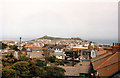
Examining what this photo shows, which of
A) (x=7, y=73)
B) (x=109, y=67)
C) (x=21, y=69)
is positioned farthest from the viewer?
(x=21, y=69)

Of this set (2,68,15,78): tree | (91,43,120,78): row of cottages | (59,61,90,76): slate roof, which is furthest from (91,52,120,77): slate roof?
(2,68,15,78): tree

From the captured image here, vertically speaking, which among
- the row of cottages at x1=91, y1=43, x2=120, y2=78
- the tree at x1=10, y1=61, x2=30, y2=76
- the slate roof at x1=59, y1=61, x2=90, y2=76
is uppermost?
the row of cottages at x1=91, y1=43, x2=120, y2=78

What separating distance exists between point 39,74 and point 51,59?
4.25 m

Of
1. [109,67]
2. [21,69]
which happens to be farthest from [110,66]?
[21,69]

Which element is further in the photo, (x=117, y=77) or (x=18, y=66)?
(x=18, y=66)

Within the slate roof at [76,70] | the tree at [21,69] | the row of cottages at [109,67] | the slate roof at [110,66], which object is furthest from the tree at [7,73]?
the slate roof at [110,66]

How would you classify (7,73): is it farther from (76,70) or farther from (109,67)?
(109,67)

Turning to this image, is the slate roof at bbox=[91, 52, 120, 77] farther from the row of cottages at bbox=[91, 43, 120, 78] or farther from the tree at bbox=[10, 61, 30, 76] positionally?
the tree at bbox=[10, 61, 30, 76]

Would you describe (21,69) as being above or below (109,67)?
below

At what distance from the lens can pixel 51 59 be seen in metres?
9.10

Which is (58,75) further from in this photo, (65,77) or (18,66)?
(18,66)

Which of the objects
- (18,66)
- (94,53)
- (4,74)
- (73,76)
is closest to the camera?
(4,74)

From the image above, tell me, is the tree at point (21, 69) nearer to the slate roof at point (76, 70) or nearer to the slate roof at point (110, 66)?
the slate roof at point (76, 70)

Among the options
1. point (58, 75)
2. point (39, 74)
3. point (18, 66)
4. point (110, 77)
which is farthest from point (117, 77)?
point (18, 66)
